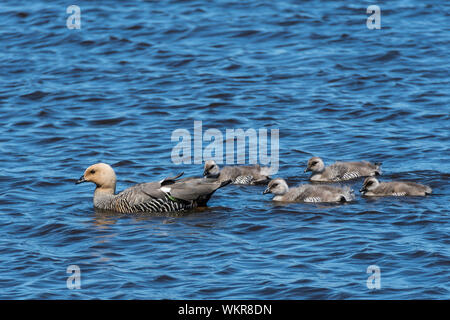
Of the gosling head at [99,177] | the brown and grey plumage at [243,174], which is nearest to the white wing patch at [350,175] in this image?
the brown and grey plumage at [243,174]

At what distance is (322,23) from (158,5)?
488 centimetres

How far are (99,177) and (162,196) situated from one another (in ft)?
3.66

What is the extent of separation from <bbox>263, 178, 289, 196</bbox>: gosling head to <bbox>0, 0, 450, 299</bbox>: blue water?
286 mm

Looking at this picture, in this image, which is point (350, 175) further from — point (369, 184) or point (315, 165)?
point (369, 184)

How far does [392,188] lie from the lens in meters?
12.1

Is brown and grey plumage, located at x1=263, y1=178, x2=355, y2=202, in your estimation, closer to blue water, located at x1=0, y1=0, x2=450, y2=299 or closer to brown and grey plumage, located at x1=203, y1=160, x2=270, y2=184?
blue water, located at x1=0, y1=0, x2=450, y2=299

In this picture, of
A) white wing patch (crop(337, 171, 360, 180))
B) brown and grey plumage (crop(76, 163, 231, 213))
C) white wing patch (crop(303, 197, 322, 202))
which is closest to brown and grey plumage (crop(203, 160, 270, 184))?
brown and grey plumage (crop(76, 163, 231, 213))

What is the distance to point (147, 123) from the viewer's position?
16.3 m

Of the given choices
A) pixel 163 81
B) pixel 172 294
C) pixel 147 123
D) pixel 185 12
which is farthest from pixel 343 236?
pixel 185 12

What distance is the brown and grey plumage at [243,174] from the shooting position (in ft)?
43.7

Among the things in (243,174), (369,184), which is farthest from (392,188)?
(243,174)

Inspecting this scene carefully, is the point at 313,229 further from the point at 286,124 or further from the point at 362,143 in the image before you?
the point at 286,124

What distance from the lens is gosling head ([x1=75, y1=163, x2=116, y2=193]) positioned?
12625 mm

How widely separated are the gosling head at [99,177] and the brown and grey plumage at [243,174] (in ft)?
4.95
